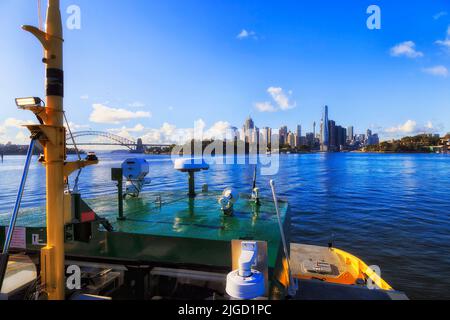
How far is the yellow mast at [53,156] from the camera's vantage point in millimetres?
5840

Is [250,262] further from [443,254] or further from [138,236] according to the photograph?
[443,254]

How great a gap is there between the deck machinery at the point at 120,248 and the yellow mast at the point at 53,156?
0.02 m

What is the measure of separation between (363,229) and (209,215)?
85.2ft

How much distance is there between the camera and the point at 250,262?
16.5ft

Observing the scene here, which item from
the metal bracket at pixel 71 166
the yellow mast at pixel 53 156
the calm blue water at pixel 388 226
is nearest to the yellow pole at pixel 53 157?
the yellow mast at pixel 53 156

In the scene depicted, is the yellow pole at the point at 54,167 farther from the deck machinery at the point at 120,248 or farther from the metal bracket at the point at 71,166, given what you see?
the metal bracket at the point at 71,166

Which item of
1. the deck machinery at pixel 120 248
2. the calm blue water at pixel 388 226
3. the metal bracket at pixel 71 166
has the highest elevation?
the metal bracket at pixel 71 166

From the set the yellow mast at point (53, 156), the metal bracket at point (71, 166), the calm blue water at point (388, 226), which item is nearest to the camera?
the yellow mast at point (53, 156)

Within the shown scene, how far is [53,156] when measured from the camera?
5.89 meters

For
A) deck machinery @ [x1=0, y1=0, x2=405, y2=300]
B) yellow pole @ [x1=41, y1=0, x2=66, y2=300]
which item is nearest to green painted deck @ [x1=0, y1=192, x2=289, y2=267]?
deck machinery @ [x1=0, y1=0, x2=405, y2=300]

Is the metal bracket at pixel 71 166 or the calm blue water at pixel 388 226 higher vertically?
the metal bracket at pixel 71 166

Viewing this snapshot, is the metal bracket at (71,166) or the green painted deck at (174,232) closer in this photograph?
the metal bracket at (71,166)
